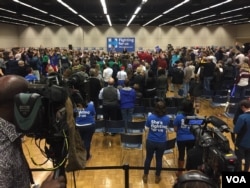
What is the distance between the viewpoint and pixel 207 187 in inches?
55.0

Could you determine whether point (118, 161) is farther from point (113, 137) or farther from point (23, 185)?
point (23, 185)

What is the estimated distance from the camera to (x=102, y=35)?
28375mm

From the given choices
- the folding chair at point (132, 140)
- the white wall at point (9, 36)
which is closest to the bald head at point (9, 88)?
the folding chair at point (132, 140)

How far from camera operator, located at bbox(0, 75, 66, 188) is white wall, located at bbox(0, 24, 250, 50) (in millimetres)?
26896

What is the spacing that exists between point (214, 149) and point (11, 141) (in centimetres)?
132

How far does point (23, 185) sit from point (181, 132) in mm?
3800

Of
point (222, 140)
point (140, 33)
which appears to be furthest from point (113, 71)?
point (140, 33)

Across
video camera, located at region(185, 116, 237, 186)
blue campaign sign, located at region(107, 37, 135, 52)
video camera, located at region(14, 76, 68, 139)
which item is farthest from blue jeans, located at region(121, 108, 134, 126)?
blue campaign sign, located at region(107, 37, 135, 52)

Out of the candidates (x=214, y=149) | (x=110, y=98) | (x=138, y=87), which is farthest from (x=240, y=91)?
(x=214, y=149)

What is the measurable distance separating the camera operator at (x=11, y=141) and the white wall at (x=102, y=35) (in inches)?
1059

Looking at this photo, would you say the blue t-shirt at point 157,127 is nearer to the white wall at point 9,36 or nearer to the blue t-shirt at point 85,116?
the blue t-shirt at point 85,116

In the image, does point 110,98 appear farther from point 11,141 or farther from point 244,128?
point 11,141

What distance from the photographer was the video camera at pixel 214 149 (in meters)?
1.81

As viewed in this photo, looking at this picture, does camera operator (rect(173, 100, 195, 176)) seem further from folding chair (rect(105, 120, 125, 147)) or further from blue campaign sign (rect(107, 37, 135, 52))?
blue campaign sign (rect(107, 37, 135, 52))
